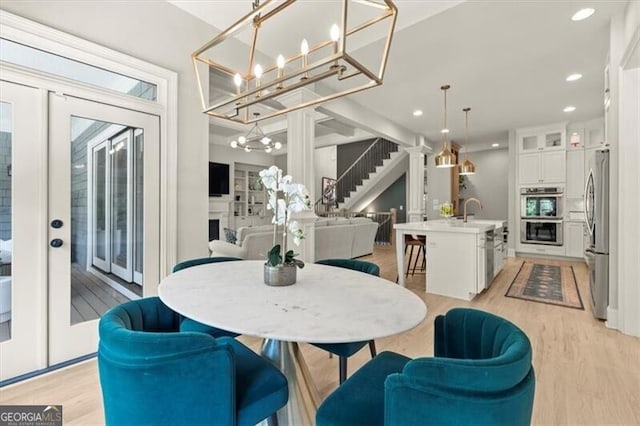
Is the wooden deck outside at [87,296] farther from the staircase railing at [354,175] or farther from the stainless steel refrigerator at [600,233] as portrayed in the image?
the staircase railing at [354,175]

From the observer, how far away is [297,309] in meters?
1.15

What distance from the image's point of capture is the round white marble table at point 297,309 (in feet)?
3.20

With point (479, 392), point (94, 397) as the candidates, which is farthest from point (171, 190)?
point (479, 392)

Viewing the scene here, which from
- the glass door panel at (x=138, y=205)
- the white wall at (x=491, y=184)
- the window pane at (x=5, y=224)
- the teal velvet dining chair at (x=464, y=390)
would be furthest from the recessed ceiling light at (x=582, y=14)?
the white wall at (x=491, y=184)

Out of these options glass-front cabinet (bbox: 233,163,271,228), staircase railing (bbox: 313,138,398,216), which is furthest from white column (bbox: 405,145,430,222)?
glass-front cabinet (bbox: 233,163,271,228)

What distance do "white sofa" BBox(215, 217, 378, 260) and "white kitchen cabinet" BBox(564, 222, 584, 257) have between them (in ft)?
12.7

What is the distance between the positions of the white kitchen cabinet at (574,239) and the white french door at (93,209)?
741cm

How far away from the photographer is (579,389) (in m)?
1.94

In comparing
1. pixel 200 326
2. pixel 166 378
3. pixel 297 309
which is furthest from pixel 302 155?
pixel 166 378

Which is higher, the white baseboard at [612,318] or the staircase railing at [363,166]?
the staircase railing at [363,166]

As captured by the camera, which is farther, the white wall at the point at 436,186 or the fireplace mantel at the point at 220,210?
the fireplace mantel at the point at 220,210

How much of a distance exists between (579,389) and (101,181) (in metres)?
3.80

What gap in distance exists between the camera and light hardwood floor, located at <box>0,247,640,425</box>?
5.69 feet

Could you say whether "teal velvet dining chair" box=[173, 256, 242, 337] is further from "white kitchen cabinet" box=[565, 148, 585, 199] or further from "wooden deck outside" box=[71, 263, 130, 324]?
"white kitchen cabinet" box=[565, 148, 585, 199]
